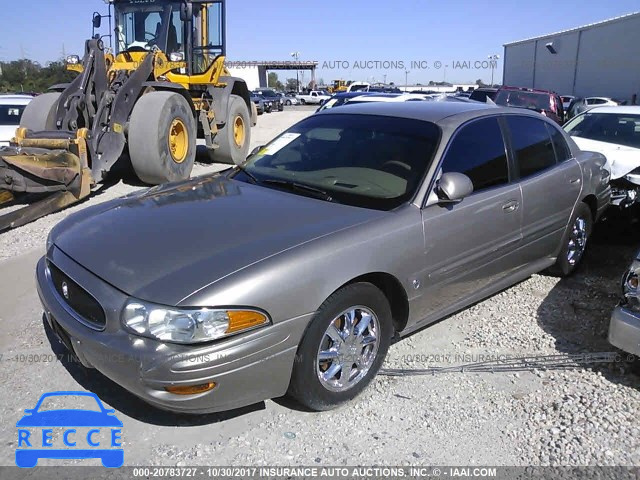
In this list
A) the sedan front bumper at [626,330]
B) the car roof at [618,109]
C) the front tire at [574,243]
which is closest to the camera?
the sedan front bumper at [626,330]

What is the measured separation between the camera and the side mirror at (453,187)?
10.8 ft

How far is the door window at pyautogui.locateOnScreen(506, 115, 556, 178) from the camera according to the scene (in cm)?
419

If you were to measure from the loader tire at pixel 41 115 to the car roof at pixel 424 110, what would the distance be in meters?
5.45

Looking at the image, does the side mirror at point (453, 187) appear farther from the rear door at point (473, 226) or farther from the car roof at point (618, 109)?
the car roof at point (618, 109)

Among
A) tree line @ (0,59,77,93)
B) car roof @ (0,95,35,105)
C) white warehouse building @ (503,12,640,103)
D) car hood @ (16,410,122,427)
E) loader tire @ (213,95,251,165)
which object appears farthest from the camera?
tree line @ (0,59,77,93)

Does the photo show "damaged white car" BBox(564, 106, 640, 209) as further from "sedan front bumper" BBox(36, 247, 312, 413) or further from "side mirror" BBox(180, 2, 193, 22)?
"side mirror" BBox(180, 2, 193, 22)

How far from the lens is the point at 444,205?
3416mm

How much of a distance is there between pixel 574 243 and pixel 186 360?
3.93 m

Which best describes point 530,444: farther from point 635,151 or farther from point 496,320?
point 635,151

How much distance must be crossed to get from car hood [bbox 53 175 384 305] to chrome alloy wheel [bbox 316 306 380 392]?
50cm

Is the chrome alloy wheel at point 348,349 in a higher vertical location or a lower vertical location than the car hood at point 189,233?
lower

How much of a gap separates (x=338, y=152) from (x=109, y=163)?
190 inches

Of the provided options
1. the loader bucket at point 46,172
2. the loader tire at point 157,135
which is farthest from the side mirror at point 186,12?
the loader bucket at point 46,172

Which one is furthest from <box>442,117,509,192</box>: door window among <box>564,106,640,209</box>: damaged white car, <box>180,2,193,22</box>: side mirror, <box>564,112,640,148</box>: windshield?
<box>180,2,193,22</box>: side mirror
